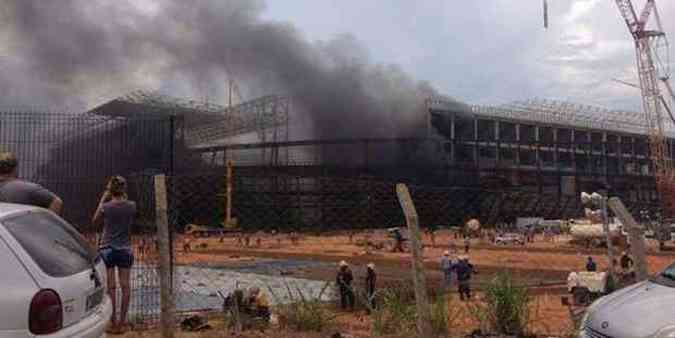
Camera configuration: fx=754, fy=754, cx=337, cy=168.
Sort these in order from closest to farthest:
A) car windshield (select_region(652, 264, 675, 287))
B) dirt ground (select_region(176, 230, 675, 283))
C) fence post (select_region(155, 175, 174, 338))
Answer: car windshield (select_region(652, 264, 675, 287))
fence post (select_region(155, 175, 174, 338))
dirt ground (select_region(176, 230, 675, 283))

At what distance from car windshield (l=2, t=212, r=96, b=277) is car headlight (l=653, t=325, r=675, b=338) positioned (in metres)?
3.14

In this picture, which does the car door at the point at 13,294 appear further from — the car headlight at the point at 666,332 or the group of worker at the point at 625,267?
the group of worker at the point at 625,267

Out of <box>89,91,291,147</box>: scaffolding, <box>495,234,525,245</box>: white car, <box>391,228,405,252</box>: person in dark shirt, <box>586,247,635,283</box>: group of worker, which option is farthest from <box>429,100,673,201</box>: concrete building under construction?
<box>586,247,635,283</box>: group of worker

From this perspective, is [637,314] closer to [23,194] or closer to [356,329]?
[23,194]

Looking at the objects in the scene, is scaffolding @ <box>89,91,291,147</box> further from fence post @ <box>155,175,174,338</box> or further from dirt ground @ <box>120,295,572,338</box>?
fence post @ <box>155,175,174,338</box>

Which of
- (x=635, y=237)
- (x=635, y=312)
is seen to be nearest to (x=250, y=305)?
(x=635, y=237)

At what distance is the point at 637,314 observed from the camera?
4203mm

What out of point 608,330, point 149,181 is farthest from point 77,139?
point 608,330

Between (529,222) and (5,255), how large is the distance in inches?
2359

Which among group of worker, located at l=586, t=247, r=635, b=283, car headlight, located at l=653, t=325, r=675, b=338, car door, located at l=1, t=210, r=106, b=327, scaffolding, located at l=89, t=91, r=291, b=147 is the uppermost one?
scaffolding, located at l=89, t=91, r=291, b=147

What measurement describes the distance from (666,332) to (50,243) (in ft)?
10.9

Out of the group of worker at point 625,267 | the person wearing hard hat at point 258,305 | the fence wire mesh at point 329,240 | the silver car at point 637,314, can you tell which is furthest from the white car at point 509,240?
the silver car at point 637,314

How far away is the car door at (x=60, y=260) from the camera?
3812 mm

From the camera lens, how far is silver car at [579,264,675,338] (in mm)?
4008
